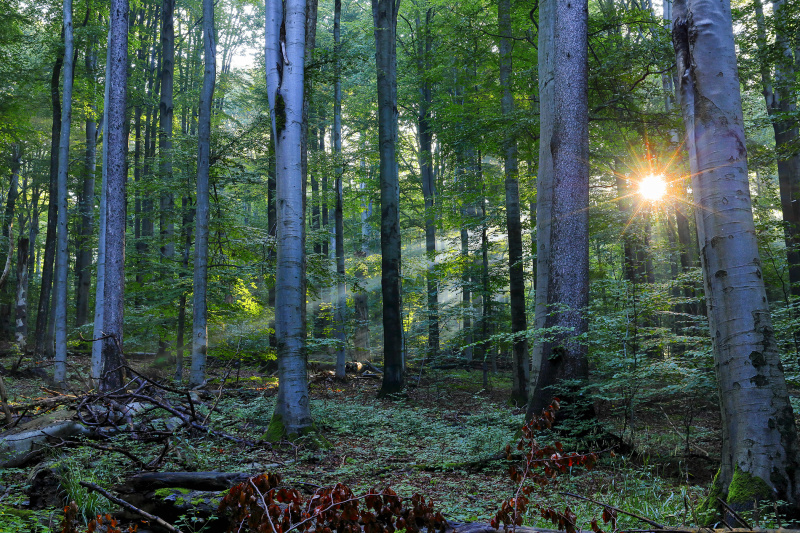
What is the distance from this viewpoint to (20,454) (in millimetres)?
4934

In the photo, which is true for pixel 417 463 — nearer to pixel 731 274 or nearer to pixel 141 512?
pixel 141 512

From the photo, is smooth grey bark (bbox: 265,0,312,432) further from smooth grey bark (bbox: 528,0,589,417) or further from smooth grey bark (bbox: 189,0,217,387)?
smooth grey bark (bbox: 189,0,217,387)

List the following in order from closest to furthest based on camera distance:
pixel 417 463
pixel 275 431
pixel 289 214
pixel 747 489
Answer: pixel 747 489, pixel 417 463, pixel 275 431, pixel 289 214

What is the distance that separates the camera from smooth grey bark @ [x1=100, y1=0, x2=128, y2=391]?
31.7ft

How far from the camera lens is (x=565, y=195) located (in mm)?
6488

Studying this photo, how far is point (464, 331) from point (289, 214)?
334 inches

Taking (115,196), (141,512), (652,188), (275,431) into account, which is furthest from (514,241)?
(141,512)

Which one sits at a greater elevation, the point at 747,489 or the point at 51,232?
the point at 51,232

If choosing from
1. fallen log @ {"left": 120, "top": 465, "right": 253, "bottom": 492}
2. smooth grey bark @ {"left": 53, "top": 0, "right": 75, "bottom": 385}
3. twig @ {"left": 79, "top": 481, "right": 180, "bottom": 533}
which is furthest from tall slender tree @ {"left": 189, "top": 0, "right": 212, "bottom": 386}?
twig @ {"left": 79, "top": 481, "right": 180, "bottom": 533}

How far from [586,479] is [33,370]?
15.4 meters

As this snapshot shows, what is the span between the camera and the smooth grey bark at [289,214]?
6.64m

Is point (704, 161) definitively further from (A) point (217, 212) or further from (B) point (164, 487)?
(A) point (217, 212)

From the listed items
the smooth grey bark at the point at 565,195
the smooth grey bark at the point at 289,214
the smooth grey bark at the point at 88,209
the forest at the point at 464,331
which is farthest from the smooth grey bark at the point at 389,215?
the smooth grey bark at the point at 88,209

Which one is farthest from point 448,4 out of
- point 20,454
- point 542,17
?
point 20,454
